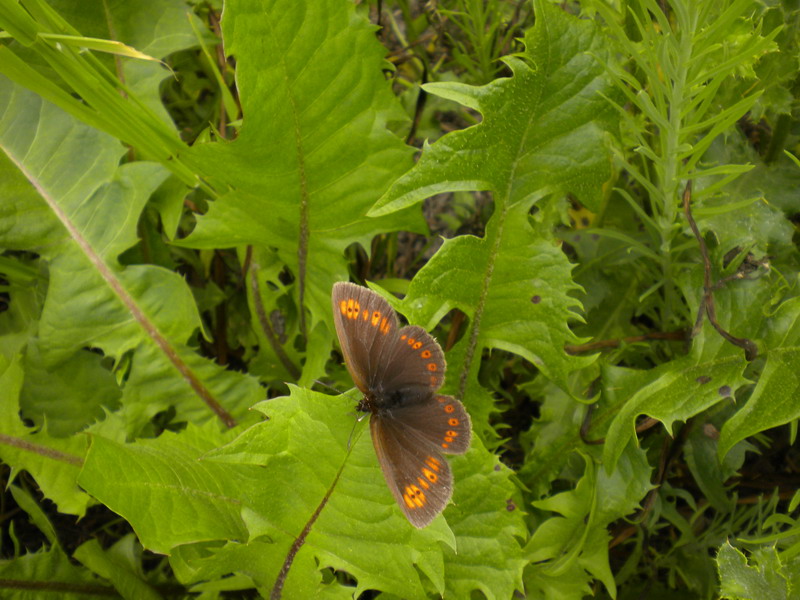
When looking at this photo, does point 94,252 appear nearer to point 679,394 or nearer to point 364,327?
point 364,327

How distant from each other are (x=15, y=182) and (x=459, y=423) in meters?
0.91

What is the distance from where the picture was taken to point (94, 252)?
126 centimetres

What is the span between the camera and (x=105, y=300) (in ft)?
4.11

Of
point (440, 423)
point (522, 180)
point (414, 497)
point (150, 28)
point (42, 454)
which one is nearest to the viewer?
point (414, 497)

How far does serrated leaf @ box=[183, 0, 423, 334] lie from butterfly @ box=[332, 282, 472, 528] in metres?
0.26

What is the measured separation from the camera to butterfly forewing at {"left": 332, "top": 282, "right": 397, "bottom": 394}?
3.15 feet

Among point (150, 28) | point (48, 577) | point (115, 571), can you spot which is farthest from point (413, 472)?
point (150, 28)

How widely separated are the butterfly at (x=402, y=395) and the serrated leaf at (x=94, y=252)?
42cm

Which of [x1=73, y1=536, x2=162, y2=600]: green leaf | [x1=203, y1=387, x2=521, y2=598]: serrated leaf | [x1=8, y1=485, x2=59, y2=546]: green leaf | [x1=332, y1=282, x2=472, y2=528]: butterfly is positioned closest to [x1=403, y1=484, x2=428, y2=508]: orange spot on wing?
[x1=332, y1=282, x2=472, y2=528]: butterfly

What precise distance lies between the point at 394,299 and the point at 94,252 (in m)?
0.60

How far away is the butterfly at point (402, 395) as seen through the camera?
859mm

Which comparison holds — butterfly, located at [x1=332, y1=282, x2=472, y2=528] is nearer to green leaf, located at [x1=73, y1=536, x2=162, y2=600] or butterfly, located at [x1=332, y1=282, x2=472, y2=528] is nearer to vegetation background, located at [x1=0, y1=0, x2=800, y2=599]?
vegetation background, located at [x1=0, y1=0, x2=800, y2=599]

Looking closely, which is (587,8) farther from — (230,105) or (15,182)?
(15,182)

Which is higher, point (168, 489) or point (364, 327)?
point (364, 327)
